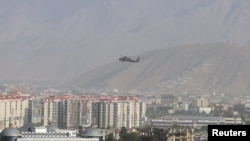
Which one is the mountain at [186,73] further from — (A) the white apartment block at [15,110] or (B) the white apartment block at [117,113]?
(A) the white apartment block at [15,110]

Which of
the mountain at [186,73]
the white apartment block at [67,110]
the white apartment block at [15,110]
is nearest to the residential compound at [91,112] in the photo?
the white apartment block at [67,110]

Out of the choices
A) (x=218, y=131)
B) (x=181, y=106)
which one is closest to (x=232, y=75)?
(x=181, y=106)

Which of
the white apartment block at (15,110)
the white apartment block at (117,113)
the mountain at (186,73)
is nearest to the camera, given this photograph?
the white apartment block at (15,110)

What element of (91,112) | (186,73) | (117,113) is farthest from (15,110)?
(186,73)

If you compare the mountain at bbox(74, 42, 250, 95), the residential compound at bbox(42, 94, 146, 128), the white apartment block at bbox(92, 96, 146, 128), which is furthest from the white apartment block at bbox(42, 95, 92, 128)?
the mountain at bbox(74, 42, 250, 95)

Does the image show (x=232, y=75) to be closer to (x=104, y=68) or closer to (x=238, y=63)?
(x=238, y=63)

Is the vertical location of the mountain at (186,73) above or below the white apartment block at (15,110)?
above
